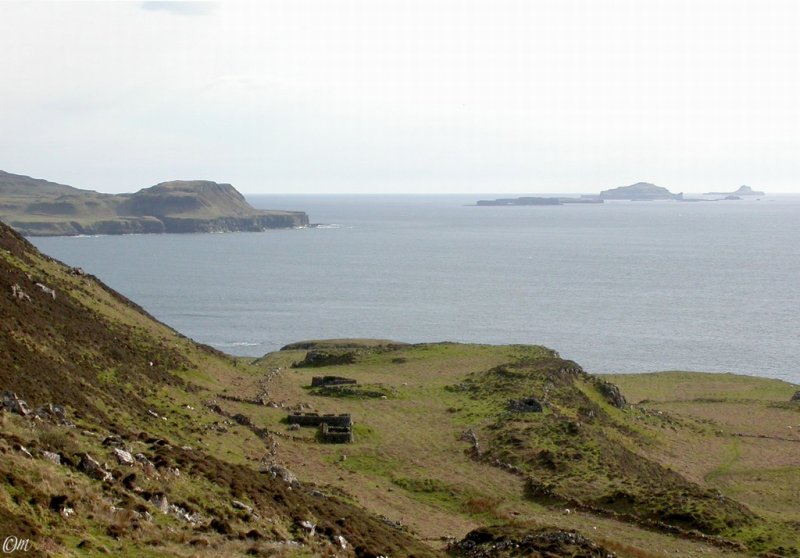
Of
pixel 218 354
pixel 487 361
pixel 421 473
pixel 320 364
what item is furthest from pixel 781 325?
pixel 421 473

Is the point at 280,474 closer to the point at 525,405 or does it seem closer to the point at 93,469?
the point at 93,469

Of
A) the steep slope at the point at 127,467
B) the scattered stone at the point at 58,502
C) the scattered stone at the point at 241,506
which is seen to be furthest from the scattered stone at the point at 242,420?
the scattered stone at the point at 58,502

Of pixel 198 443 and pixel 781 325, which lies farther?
pixel 781 325

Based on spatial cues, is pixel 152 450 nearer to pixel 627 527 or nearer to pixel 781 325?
pixel 627 527

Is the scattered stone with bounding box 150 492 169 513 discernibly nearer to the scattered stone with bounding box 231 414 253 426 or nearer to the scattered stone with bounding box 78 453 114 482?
the scattered stone with bounding box 78 453 114 482

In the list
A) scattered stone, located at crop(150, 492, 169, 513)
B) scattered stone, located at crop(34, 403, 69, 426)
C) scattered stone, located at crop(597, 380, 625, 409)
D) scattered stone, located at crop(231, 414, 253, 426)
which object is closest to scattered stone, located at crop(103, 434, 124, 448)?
scattered stone, located at crop(34, 403, 69, 426)

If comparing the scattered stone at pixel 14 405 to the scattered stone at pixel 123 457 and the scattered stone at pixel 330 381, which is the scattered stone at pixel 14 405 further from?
the scattered stone at pixel 330 381

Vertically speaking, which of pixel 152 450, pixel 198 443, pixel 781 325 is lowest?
pixel 781 325

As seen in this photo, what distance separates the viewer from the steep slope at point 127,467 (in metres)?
19.6

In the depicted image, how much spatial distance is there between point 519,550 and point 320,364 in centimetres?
4977

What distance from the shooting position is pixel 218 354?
66500 millimetres

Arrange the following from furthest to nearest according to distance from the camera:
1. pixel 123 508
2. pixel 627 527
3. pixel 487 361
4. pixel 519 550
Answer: pixel 487 361
pixel 627 527
pixel 519 550
pixel 123 508

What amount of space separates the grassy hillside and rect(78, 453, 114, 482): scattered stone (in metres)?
0.07

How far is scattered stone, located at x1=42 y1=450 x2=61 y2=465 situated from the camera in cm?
2208
